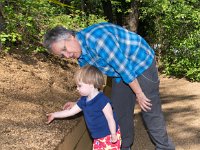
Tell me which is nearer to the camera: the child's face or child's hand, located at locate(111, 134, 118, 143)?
the child's face

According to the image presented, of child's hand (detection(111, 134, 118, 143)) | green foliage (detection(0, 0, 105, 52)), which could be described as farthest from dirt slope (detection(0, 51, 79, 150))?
child's hand (detection(111, 134, 118, 143))

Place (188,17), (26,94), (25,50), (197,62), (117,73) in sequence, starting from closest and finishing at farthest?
(117,73) < (26,94) < (25,50) < (197,62) < (188,17)

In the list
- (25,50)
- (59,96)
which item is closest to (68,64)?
(25,50)

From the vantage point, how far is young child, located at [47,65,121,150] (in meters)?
3.04

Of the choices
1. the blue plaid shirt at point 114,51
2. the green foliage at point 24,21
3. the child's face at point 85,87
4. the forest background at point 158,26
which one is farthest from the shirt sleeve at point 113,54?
the green foliage at point 24,21

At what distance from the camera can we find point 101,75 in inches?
121

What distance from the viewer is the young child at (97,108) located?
304cm

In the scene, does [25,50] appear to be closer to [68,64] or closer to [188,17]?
→ [68,64]

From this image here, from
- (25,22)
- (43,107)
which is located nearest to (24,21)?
(25,22)

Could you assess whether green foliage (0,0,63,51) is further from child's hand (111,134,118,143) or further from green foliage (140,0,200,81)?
green foliage (140,0,200,81)

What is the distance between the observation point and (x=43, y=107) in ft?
13.5

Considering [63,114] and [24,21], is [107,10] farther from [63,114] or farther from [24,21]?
[63,114]

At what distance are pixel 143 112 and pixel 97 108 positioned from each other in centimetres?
53

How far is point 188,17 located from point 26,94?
613 centimetres
